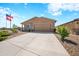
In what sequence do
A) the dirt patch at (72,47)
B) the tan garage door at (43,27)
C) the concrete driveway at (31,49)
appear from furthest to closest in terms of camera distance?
the tan garage door at (43,27) → the dirt patch at (72,47) → the concrete driveway at (31,49)

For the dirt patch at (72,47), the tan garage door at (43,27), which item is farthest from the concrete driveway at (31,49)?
the tan garage door at (43,27)

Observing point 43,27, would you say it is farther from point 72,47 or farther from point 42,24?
point 72,47

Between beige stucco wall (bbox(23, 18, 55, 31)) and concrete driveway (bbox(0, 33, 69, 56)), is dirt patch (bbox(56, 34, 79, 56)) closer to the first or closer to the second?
concrete driveway (bbox(0, 33, 69, 56))

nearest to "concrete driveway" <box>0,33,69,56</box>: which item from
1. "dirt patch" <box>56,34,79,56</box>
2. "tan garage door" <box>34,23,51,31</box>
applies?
"dirt patch" <box>56,34,79,56</box>

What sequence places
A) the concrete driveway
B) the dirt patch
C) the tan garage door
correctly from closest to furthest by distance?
the concrete driveway → the dirt patch → the tan garage door

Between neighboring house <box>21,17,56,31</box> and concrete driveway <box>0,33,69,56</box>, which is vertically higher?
neighboring house <box>21,17,56,31</box>

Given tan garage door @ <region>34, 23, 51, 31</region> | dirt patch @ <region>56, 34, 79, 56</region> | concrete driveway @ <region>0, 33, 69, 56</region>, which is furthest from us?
tan garage door @ <region>34, 23, 51, 31</region>

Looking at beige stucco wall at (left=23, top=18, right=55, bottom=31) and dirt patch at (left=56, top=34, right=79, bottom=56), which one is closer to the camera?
dirt patch at (left=56, top=34, right=79, bottom=56)

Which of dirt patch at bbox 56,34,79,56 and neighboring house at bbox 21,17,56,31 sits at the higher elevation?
neighboring house at bbox 21,17,56,31

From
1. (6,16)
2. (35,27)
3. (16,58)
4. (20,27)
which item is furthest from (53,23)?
(16,58)

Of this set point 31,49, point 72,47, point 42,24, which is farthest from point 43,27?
point 31,49

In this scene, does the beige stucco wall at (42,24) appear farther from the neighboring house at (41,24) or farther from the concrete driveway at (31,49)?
the concrete driveway at (31,49)

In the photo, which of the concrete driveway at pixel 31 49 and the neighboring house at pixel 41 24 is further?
the neighboring house at pixel 41 24

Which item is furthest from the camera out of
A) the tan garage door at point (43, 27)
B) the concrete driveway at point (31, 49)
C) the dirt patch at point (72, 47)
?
the tan garage door at point (43, 27)
